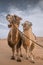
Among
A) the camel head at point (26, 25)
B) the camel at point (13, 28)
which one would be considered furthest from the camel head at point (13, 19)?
the camel head at point (26, 25)

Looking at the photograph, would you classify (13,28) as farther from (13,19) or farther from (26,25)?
(26,25)

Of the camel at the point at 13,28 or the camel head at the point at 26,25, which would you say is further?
the camel head at the point at 26,25

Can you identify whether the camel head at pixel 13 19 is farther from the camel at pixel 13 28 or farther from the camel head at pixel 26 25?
the camel head at pixel 26 25

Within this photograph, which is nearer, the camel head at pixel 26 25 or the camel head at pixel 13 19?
the camel head at pixel 13 19

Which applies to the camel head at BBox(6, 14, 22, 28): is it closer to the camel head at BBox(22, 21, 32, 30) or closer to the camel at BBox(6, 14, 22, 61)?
the camel at BBox(6, 14, 22, 61)

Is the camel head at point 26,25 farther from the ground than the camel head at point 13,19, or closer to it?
closer to it

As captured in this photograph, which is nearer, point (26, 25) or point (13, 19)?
point (13, 19)

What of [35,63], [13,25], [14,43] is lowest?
[35,63]

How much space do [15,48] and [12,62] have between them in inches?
14.2

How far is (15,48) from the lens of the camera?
6.45 metres

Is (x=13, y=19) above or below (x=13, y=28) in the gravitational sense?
above

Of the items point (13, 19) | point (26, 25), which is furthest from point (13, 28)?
point (26, 25)

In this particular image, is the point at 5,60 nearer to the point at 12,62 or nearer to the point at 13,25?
the point at 12,62

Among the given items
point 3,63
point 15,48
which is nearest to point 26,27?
point 15,48
